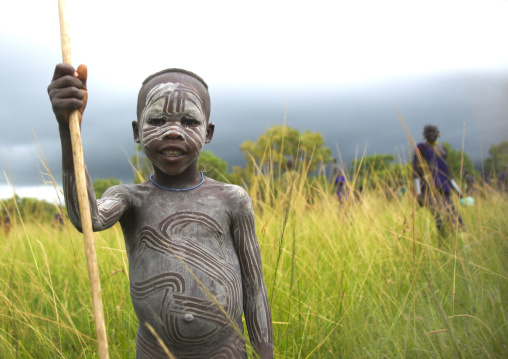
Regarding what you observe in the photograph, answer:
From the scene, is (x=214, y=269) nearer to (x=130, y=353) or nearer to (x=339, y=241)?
(x=130, y=353)

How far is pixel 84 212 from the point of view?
1.17 meters

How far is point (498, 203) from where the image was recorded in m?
4.43

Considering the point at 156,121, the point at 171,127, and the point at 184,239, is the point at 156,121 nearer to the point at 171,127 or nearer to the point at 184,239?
the point at 171,127

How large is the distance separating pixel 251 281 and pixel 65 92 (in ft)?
3.00

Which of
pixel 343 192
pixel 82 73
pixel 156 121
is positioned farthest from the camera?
pixel 343 192

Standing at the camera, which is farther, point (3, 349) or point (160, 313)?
point (3, 349)

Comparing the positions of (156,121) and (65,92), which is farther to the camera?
(156,121)

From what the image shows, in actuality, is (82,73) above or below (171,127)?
above

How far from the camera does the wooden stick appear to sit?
113 centimetres

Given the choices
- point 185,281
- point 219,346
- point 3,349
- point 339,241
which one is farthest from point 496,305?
point 3,349

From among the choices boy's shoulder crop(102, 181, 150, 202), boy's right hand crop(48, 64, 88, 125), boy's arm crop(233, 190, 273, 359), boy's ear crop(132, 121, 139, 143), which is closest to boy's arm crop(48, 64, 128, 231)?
boy's right hand crop(48, 64, 88, 125)

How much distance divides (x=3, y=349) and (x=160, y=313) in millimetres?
1228

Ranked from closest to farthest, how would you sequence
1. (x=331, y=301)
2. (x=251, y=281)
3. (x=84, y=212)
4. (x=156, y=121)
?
(x=84, y=212) → (x=156, y=121) → (x=251, y=281) → (x=331, y=301)

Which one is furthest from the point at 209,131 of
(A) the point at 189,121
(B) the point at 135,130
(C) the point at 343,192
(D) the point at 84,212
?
(C) the point at 343,192
